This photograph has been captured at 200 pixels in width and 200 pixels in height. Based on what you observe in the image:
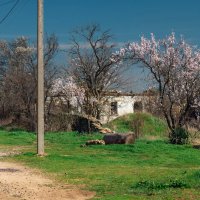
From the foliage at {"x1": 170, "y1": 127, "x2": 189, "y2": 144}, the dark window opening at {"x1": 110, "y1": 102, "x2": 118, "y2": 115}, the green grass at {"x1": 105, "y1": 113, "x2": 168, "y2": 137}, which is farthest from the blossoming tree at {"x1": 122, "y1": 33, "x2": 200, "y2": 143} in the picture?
the dark window opening at {"x1": 110, "y1": 102, "x2": 118, "y2": 115}

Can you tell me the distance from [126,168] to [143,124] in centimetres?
2217

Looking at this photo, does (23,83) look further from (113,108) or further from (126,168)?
(126,168)

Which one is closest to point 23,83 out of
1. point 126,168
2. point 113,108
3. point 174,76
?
point 113,108

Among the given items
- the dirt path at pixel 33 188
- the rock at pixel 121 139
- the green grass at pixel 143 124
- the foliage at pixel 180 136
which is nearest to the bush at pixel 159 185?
the dirt path at pixel 33 188

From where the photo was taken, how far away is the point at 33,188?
41.2ft

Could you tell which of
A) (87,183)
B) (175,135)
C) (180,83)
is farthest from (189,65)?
(87,183)

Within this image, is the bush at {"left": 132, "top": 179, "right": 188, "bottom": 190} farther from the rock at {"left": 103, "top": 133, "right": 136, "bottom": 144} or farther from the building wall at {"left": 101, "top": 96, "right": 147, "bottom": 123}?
the building wall at {"left": 101, "top": 96, "right": 147, "bottom": 123}

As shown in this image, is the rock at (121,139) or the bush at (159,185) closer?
the bush at (159,185)

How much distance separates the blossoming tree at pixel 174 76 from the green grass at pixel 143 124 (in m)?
7.81

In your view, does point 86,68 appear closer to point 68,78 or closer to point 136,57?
point 68,78

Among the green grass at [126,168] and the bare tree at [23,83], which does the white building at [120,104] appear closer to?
the bare tree at [23,83]

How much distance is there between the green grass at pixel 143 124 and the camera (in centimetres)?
3782

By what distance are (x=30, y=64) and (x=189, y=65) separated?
914 inches

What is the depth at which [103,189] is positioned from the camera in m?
12.1
